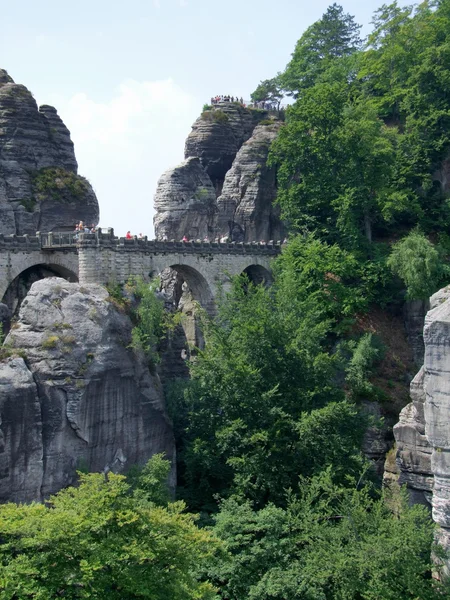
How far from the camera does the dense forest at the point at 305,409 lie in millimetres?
25797

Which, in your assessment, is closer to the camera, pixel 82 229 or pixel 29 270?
pixel 29 270

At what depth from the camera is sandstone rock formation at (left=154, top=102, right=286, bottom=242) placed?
178ft

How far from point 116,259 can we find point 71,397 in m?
10.6

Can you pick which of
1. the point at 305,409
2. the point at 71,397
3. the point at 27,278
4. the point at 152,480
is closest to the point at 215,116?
the point at 27,278

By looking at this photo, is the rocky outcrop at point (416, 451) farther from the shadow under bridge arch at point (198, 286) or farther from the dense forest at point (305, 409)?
the shadow under bridge arch at point (198, 286)

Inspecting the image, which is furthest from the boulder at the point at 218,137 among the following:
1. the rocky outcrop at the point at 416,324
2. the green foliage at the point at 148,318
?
the rocky outcrop at the point at 416,324

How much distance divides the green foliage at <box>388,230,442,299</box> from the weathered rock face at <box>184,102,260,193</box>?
16.6m

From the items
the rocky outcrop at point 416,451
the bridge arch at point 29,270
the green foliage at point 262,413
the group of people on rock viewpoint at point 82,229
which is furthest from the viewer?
the group of people on rock viewpoint at point 82,229

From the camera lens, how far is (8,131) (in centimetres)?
4631

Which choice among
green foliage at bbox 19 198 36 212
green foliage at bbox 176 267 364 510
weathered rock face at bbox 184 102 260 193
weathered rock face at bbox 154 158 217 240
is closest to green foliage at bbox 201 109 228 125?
weathered rock face at bbox 184 102 260 193

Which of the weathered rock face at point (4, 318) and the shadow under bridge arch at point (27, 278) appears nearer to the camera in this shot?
the weathered rock face at point (4, 318)

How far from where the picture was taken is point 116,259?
43031mm

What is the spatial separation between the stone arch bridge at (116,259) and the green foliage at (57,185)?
12.4 ft

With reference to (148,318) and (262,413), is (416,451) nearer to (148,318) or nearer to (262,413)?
(262,413)
